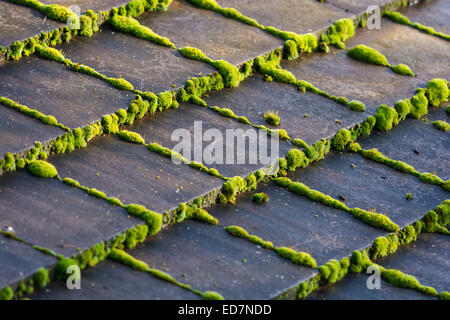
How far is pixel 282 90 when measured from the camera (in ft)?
30.7

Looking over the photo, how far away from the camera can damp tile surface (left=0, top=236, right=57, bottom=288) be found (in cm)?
627

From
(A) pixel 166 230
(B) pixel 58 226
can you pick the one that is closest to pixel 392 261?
(A) pixel 166 230

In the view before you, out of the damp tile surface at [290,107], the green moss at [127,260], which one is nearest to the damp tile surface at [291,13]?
the damp tile surface at [290,107]

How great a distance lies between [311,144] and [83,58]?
8.30 feet

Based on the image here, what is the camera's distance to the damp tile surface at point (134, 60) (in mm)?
8805

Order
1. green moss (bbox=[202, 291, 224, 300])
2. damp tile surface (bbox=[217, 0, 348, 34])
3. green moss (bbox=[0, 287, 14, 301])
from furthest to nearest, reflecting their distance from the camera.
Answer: damp tile surface (bbox=[217, 0, 348, 34]), green moss (bbox=[202, 291, 224, 300]), green moss (bbox=[0, 287, 14, 301])

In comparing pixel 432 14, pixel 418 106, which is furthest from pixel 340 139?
pixel 432 14

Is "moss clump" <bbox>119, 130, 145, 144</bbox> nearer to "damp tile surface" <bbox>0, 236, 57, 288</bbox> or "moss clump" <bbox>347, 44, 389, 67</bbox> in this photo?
"damp tile surface" <bbox>0, 236, 57, 288</bbox>

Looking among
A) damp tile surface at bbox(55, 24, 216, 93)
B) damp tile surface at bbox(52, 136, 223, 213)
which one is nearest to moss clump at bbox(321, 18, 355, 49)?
damp tile surface at bbox(55, 24, 216, 93)

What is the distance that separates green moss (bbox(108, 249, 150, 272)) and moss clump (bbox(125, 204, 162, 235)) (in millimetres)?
373

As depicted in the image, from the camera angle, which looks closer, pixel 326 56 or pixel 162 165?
pixel 162 165

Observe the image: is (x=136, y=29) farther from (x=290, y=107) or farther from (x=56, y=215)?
(x=56, y=215)

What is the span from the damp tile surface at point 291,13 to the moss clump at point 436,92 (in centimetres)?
149
